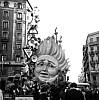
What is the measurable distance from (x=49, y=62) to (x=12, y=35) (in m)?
32.7

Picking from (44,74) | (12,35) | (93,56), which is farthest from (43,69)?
(93,56)

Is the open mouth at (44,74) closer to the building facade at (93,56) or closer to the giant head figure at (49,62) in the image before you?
the giant head figure at (49,62)

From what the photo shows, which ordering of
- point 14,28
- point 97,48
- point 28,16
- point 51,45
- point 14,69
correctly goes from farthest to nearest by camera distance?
point 97,48 < point 28,16 < point 14,28 < point 14,69 < point 51,45

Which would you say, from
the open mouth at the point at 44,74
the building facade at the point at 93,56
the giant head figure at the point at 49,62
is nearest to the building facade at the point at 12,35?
the building facade at the point at 93,56

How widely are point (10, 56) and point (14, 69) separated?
334 cm

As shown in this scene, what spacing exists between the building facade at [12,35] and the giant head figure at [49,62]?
88.0ft

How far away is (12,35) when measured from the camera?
5100 centimetres

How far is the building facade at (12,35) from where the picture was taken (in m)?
48.2

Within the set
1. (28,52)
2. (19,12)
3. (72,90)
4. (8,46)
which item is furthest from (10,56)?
(72,90)

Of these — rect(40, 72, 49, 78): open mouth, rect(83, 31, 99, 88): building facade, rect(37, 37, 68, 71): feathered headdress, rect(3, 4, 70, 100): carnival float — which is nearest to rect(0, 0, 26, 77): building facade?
rect(3, 4, 70, 100): carnival float

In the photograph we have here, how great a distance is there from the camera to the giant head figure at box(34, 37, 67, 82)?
762 inches

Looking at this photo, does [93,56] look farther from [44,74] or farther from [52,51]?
[44,74]

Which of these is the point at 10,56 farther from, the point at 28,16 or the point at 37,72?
the point at 37,72

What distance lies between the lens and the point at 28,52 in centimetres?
2400
